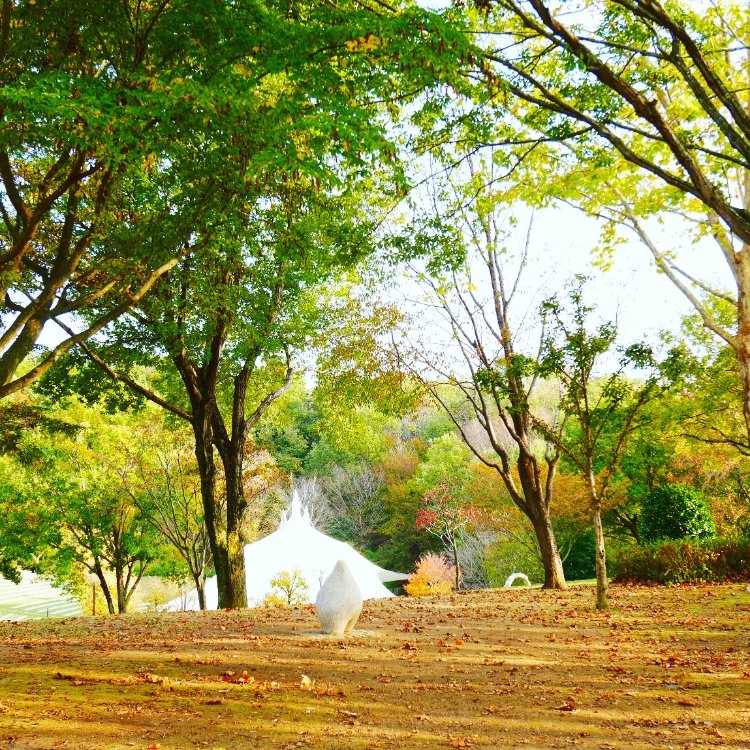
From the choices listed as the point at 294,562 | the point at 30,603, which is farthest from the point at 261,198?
the point at 30,603

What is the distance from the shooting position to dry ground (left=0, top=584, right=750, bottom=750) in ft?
12.9

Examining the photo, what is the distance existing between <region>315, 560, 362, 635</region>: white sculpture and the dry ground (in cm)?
22

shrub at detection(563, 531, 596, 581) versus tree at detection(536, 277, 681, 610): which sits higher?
tree at detection(536, 277, 681, 610)

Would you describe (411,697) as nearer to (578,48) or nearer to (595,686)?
(595,686)

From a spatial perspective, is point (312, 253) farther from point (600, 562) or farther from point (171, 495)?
point (171, 495)

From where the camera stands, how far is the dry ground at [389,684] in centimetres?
393

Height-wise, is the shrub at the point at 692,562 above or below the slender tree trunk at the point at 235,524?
below

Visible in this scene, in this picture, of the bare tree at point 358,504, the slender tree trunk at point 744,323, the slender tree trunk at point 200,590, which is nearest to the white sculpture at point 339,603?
the slender tree trunk at point 744,323

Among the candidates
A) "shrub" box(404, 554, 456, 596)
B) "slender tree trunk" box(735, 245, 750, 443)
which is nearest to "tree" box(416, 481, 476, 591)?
"shrub" box(404, 554, 456, 596)

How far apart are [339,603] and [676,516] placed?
35.9 ft

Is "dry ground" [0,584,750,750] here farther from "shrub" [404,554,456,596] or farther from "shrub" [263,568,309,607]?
"shrub" [404,554,456,596]

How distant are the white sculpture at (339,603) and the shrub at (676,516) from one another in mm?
10462

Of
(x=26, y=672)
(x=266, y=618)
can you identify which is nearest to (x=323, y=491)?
(x=266, y=618)

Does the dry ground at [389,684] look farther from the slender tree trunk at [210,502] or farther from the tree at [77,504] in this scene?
the tree at [77,504]
